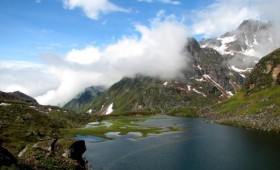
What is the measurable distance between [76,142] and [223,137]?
8987 centimetres

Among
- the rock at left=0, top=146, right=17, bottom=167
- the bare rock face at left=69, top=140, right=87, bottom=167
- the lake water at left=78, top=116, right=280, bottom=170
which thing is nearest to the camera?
the rock at left=0, top=146, right=17, bottom=167

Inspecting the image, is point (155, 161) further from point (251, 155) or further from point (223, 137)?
point (223, 137)

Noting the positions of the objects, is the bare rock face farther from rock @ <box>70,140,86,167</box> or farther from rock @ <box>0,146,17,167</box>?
rock @ <box>0,146,17,167</box>

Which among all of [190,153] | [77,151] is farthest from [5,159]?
[190,153]

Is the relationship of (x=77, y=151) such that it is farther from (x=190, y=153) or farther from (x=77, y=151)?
(x=190, y=153)

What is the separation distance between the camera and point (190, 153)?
136375 mm

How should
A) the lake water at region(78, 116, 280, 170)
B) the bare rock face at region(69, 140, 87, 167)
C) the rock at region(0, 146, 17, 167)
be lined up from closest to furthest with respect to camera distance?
1. the rock at region(0, 146, 17, 167)
2. the lake water at region(78, 116, 280, 170)
3. the bare rock face at region(69, 140, 87, 167)

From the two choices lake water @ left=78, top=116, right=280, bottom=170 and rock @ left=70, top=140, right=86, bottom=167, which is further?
rock @ left=70, top=140, right=86, bottom=167

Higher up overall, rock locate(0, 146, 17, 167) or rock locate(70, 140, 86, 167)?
rock locate(0, 146, 17, 167)

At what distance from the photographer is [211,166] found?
4358 inches

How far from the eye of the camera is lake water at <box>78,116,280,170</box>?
373 feet

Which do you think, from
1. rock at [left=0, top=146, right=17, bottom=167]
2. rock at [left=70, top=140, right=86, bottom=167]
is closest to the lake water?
rock at [left=70, top=140, right=86, bottom=167]

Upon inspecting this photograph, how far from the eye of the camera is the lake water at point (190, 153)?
373 ft

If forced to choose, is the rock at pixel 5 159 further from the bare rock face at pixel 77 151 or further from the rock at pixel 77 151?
the rock at pixel 77 151
